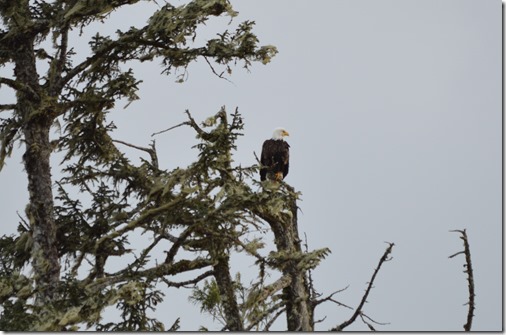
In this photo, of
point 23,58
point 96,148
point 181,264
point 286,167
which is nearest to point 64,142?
point 96,148

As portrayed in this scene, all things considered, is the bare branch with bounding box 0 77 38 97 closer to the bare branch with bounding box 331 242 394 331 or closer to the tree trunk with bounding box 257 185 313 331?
the tree trunk with bounding box 257 185 313 331

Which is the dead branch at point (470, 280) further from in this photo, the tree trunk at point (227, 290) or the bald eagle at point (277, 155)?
the bald eagle at point (277, 155)

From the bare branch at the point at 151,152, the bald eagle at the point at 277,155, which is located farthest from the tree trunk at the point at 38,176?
the bald eagle at the point at 277,155

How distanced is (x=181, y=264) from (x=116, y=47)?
2.64 m

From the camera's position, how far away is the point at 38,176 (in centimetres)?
1048

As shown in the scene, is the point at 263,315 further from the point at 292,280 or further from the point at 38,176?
the point at 38,176

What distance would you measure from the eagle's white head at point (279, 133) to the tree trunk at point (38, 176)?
23.0ft

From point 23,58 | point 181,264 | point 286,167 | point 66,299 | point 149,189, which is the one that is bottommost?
point 66,299

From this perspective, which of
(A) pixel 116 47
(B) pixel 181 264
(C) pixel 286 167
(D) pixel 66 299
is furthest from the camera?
(C) pixel 286 167

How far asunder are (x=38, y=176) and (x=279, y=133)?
24.2ft

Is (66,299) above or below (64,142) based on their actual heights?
below

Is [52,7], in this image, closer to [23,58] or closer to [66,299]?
[23,58]

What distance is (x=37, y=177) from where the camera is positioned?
10484 millimetres

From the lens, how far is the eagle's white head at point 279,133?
17.2 meters
